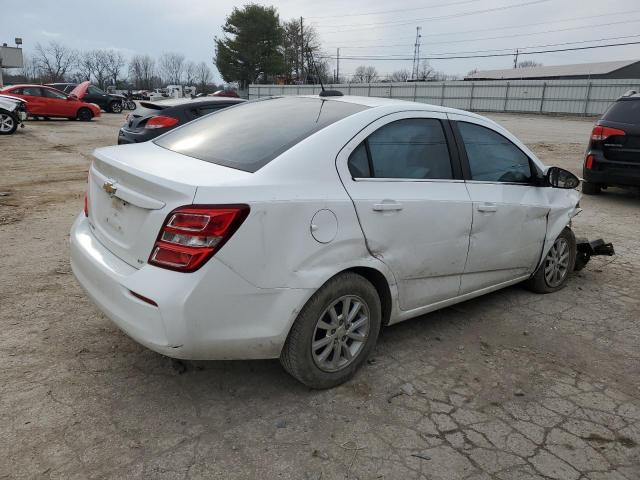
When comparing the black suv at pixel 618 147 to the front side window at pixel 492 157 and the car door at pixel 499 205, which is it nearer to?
the car door at pixel 499 205

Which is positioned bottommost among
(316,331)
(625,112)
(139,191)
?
(316,331)

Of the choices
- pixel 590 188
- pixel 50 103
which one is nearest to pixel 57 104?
pixel 50 103

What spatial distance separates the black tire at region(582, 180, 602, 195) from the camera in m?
9.05

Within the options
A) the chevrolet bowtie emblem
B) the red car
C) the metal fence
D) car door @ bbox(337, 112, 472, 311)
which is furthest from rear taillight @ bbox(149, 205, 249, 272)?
the metal fence

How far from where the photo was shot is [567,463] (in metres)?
2.47

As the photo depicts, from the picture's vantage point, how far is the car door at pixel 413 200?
292 cm

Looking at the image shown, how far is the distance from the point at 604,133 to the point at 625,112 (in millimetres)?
427

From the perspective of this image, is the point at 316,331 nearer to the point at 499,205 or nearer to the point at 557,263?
the point at 499,205

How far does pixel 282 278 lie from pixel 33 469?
1381 mm

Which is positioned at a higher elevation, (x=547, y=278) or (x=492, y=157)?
(x=492, y=157)

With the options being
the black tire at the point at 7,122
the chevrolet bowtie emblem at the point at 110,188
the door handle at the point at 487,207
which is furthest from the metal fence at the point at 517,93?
the chevrolet bowtie emblem at the point at 110,188

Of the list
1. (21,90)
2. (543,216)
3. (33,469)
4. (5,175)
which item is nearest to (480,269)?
(543,216)

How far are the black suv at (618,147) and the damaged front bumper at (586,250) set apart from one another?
11.7 ft

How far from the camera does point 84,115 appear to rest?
23078mm
